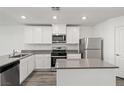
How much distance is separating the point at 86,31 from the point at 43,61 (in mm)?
2784

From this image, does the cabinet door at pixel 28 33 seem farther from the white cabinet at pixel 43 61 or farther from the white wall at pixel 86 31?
the white wall at pixel 86 31

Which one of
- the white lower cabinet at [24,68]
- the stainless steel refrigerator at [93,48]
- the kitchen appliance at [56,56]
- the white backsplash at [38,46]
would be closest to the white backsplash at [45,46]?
the white backsplash at [38,46]

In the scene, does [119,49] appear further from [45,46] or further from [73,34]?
[45,46]

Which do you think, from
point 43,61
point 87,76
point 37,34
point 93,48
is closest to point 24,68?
point 43,61

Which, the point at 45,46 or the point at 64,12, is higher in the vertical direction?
the point at 64,12

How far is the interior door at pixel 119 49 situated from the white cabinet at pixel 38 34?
10.0 ft

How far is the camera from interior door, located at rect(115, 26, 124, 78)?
15.5ft

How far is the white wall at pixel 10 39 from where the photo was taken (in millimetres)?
6774

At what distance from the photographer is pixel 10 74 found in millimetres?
3084

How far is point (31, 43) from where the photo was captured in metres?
6.50

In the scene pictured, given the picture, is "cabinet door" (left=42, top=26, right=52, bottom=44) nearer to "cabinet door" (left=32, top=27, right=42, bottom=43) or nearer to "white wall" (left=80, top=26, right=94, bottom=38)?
"cabinet door" (left=32, top=27, right=42, bottom=43)

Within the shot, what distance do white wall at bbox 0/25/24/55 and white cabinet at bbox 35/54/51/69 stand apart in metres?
1.23
